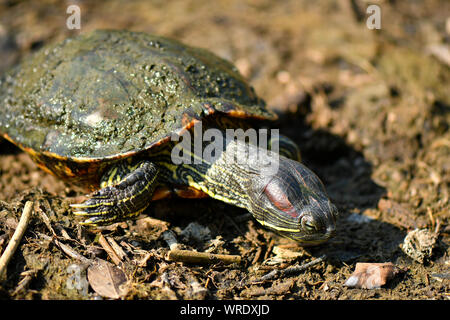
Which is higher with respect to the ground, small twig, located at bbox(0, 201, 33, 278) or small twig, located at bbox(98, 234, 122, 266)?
small twig, located at bbox(0, 201, 33, 278)

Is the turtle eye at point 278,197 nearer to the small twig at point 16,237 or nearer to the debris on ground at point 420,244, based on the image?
the debris on ground at point 420,244

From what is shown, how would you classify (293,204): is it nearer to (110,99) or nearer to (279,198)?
(279,198)

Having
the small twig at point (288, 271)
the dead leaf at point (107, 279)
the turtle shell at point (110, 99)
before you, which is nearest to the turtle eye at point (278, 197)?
the small twig at point (288, 271)

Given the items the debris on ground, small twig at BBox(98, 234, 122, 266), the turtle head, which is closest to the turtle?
the turtle head

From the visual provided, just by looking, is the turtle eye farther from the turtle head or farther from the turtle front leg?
the turtle front leg

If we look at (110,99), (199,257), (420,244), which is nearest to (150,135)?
(110,99)
